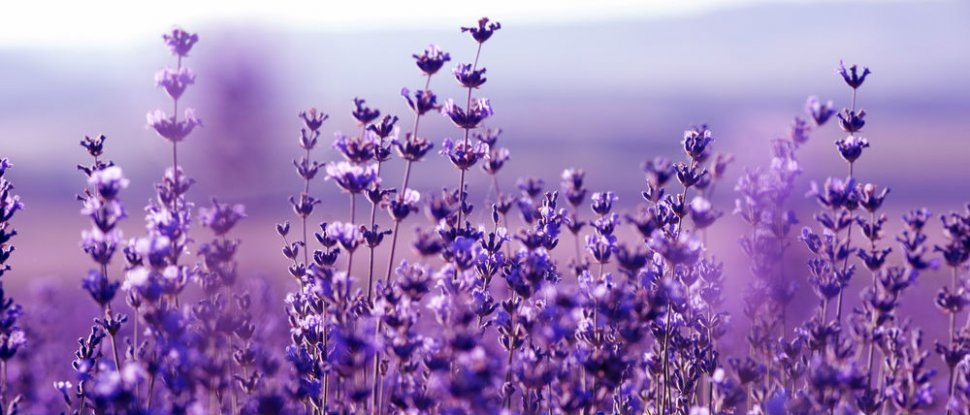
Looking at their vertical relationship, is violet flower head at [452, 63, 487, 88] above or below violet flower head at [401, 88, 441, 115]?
above

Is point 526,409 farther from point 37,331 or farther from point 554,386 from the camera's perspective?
point 37,331

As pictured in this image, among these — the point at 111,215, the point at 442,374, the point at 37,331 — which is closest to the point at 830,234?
the point at 442,374

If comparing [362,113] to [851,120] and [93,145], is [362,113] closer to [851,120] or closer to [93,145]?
[93,145]

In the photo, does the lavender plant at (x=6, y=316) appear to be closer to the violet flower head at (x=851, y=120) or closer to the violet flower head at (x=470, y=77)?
the violet flower head at (x=470, y=77)

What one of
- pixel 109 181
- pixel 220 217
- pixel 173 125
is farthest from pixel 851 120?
Answer: pixel 109 181

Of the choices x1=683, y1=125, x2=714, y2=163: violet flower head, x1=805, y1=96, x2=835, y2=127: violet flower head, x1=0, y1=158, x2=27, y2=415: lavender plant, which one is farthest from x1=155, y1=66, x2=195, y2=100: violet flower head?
x1=805, y1=96, x2=835, y2=127: violet flower head

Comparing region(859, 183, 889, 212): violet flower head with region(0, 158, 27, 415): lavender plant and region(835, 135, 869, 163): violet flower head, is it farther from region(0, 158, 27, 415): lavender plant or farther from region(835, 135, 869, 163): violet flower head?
region(0, 158, 27, 415): lavender plant
